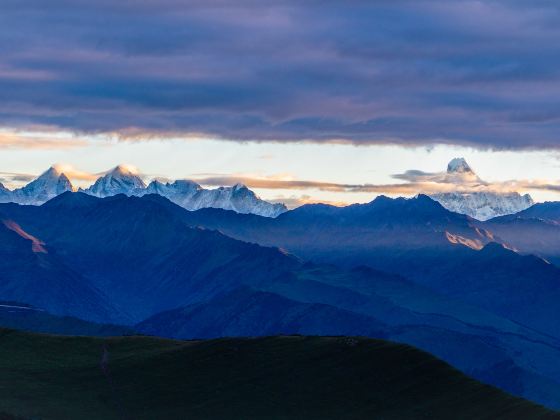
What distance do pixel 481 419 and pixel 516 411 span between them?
581cm

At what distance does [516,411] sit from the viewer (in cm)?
19775

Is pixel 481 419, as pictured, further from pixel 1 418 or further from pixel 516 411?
pixel 1 418

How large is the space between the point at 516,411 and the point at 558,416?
1338cm

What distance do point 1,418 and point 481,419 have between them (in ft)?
247

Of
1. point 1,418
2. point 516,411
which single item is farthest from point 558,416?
point 1,418

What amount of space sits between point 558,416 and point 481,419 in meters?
17.5

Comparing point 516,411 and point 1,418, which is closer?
point 1,418

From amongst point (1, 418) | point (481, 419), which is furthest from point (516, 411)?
point (1, 418)

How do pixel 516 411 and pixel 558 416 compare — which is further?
pixel 516 411

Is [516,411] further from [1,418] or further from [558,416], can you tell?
[1,418]

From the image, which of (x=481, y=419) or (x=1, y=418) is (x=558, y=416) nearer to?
(x=481, y=419)

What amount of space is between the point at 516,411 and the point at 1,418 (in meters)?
80.1

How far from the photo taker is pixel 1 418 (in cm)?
18538

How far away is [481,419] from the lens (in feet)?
655
